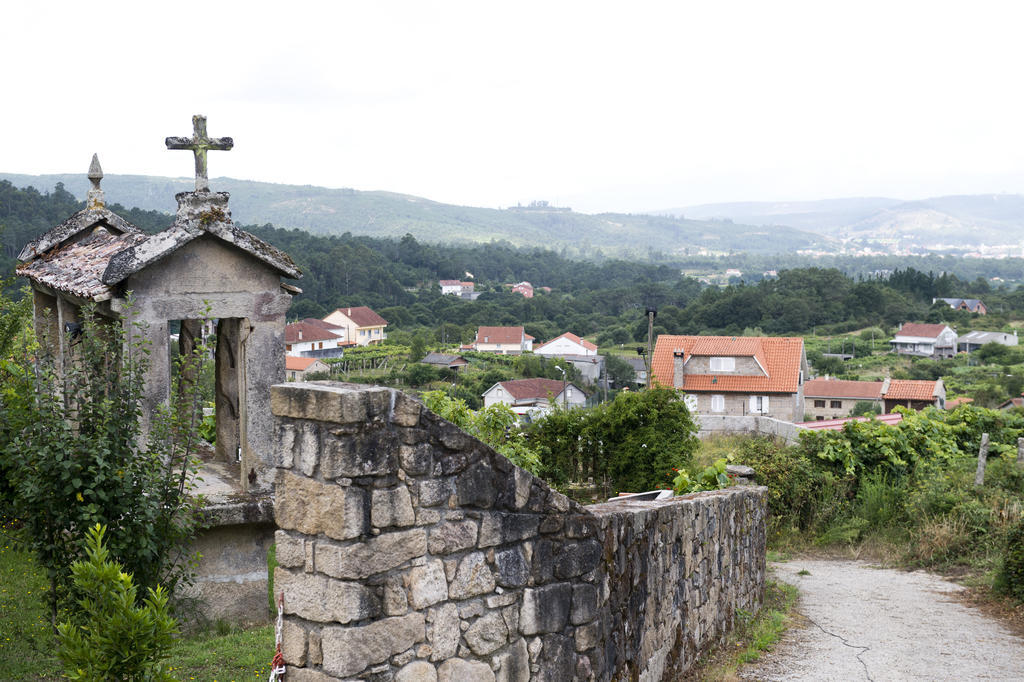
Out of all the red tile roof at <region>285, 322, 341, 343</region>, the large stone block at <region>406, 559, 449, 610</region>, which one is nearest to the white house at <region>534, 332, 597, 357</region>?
the red tile roof at <region>285, 322, 341, 343</region>

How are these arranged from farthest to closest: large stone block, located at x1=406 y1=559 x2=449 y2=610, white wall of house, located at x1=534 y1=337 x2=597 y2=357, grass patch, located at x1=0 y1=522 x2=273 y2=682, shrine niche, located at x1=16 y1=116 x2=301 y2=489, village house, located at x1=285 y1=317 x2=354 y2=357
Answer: white wall of house, located at x1=534 y1=337 x2=597 y2=357, village house, located at x1=285 y1=317 x2=354 y2=357, shrine niche, located at x1=16 y1=116 x2=301 y2=489, grass patch, located at x1=0 y1=522 x2=273 y2=682, large stone block, located at x1=406 y1=559 x2=449 y2=610

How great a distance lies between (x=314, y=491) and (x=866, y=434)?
13.7 metres

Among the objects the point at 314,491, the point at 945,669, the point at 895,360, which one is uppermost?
the point at 314,491

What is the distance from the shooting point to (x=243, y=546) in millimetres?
8078

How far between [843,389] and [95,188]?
56348mm

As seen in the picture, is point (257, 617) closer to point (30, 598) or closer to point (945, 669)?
point (30, 598)

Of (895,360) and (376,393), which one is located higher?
(376,393)

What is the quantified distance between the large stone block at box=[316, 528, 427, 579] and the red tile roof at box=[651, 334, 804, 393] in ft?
143

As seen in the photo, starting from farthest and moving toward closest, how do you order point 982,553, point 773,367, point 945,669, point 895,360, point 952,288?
point 952,288 < point 895,360 < point 773,367 < point 982,553 < point 945,669

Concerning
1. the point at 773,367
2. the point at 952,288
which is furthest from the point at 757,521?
the point at 952,288

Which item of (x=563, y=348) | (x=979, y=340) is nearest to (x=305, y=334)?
(x=563, y=348)

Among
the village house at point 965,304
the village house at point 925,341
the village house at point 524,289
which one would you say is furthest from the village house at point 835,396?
the village house at point 524,289

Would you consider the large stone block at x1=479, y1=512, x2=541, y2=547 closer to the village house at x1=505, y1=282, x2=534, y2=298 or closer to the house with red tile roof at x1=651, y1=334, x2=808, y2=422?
the house with red tile roof at x1=651, y1=334, x2=808, y2=422

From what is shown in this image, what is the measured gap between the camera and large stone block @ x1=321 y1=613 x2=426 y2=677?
12.9 ft
